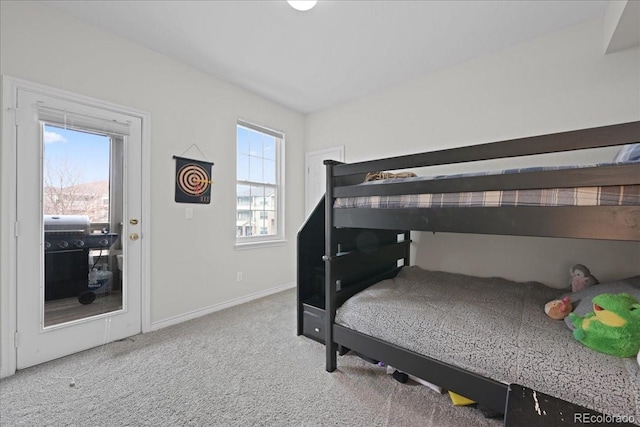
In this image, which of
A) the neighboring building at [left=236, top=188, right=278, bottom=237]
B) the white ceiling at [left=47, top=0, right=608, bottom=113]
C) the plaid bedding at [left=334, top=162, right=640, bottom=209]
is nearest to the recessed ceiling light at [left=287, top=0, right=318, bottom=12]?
the white ceiling at [left=47, top=0, right=608, bottom=113]

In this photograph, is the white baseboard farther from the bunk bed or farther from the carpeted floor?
the bunk bed

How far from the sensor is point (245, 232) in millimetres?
3328

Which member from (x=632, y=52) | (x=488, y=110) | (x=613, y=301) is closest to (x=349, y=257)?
(x=613, y=301)

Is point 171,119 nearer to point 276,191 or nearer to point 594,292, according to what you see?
point 276,191

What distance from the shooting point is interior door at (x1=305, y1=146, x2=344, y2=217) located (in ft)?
12.2

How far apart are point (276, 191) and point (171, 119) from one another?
1532 millimetres

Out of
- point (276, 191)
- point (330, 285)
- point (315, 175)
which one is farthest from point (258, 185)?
point (330, 285)

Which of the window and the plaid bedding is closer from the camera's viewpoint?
the plaid bedding

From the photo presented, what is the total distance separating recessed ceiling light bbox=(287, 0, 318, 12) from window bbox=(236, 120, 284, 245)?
1.62m

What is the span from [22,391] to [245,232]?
2.10m

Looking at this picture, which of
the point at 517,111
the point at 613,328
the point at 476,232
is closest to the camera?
the point at 613,328

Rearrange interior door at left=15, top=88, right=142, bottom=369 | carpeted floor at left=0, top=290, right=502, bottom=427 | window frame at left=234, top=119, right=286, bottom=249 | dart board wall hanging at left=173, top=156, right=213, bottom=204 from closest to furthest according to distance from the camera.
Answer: carpeted floor at left=0, top=290, right=502, bottom=427, interior door at left=15, top=88, right=142, bottom=369, dart board wall hanging at left=173, top=156, right=213, bottom=204, window frame at left=234, top=119, right=286, bottom=249

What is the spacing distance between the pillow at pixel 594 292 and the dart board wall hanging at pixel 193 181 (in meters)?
3.02

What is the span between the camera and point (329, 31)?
2.17 m
